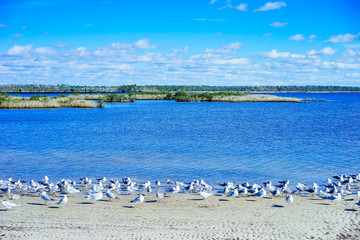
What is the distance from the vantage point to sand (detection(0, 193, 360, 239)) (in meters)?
11.4

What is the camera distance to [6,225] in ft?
39.2

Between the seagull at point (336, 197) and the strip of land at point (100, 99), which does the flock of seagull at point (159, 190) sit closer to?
the seagull at point (336, 197)

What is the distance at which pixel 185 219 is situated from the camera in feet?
42.6

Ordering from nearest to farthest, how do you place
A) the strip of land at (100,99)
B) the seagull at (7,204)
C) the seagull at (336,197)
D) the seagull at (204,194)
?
the seagull at (7,204) < the seagull at (336,197) < the seagull at (204,194) < the strip of land at (100,99)

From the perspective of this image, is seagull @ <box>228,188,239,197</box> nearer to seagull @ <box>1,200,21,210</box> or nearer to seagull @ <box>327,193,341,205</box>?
seagull @ <box>327,193,341,205</box>

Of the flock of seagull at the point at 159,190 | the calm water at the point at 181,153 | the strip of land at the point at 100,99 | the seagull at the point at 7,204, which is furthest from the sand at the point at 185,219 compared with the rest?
the strip of land at the point at 100,99

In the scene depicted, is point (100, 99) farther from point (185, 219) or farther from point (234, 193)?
point (185, 219)

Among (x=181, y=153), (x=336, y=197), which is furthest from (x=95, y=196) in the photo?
(x=181, y=153)

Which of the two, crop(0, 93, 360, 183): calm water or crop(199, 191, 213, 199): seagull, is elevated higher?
crop(199, 191, 213, 199): seagull

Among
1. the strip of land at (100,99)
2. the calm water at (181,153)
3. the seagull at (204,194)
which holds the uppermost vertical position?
the strip of land at (100,99)

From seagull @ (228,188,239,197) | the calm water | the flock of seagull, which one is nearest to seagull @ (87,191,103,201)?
the flock of seagull

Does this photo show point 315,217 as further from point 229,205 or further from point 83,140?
point 83,140

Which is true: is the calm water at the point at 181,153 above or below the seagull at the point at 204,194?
below

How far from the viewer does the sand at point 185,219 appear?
1136 centimetres
